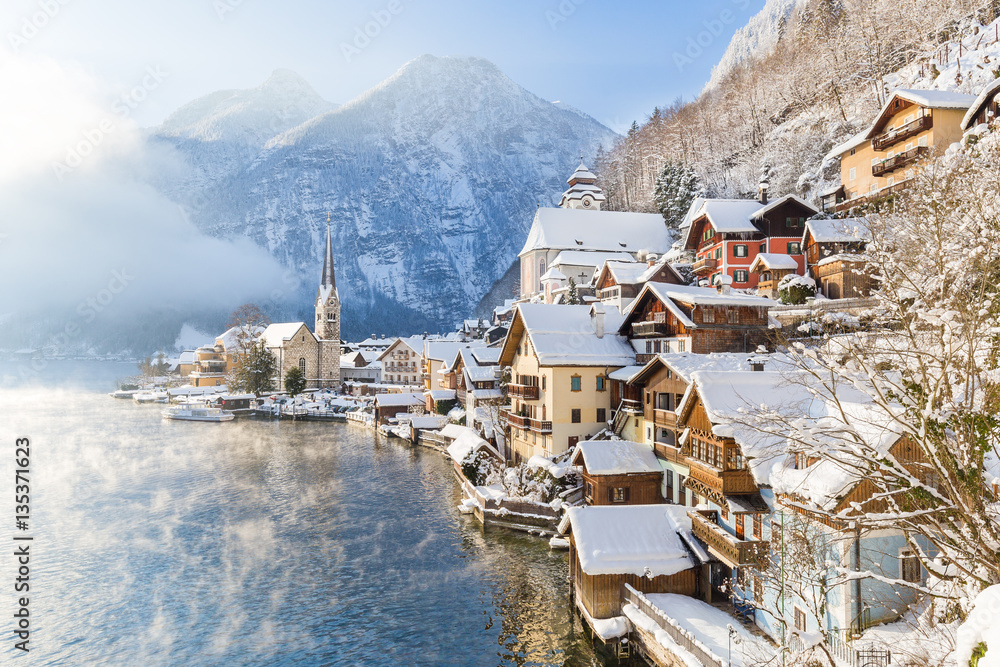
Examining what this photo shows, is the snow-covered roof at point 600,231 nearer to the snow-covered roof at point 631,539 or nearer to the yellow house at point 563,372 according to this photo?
the yellow house at point 563,372

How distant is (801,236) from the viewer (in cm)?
4678

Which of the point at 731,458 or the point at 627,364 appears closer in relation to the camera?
the point at 731,458

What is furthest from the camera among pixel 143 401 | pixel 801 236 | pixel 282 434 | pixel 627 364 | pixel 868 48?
pixel 143 401

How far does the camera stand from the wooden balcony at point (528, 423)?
120ft

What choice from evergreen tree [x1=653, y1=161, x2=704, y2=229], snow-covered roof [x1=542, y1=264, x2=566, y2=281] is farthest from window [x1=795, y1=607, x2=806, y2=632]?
evergreen tree [x1=653, y1=161, x2=704, y2=229]

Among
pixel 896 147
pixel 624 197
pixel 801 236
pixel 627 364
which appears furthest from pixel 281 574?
pixel 624 197

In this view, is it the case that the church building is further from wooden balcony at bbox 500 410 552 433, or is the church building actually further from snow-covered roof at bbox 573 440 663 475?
snow-covered roof at bbox 573 440 663 475

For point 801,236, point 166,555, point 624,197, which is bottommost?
point 166,555

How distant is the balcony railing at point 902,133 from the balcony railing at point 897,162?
1383 millimetres

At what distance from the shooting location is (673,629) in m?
17.1

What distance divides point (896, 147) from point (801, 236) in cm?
903

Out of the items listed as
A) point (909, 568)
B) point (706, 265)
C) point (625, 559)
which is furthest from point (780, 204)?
point (909, 568)

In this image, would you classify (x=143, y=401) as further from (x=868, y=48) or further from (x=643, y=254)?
(x=868, y=48)

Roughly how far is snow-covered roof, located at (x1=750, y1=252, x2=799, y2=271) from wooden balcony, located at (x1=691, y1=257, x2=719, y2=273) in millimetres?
5515
